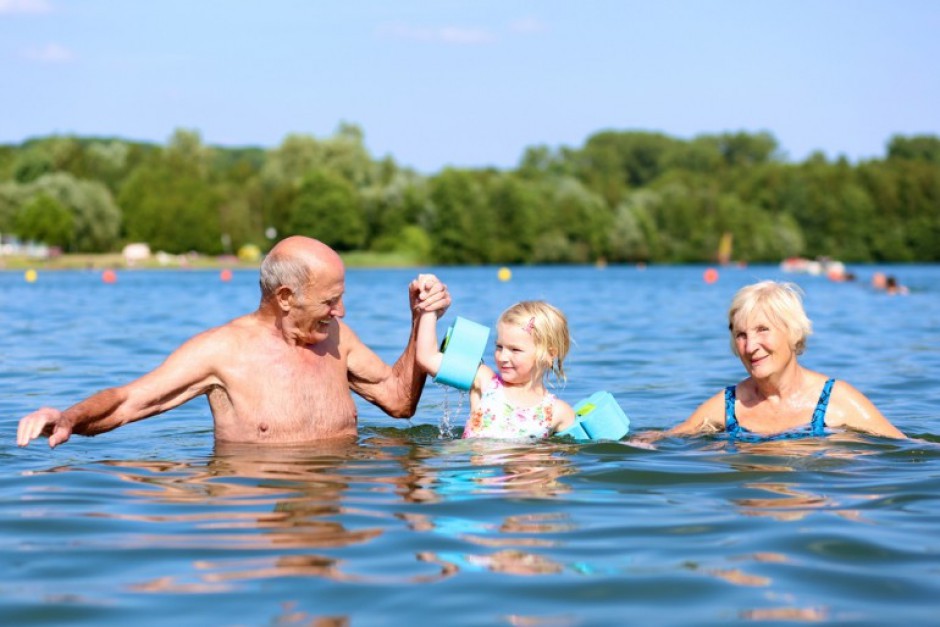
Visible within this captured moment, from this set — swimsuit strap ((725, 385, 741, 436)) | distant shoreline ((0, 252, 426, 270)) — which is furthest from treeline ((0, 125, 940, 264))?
swimsuit strap ((725, 385, 741, 436))

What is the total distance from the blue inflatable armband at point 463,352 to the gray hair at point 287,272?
1010mm

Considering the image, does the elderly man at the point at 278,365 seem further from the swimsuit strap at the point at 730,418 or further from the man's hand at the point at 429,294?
the swimsuit strap at the point at 730,418

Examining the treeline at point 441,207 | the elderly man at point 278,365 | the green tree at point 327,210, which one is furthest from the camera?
the treeline at point 441,207

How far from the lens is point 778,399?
285 inches

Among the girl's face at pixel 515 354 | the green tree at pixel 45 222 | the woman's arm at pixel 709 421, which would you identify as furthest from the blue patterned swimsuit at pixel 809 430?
the green tree at pixel 45 222

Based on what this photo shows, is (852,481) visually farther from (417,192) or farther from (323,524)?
(417,192)

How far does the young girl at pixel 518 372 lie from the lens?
6906 millimetres

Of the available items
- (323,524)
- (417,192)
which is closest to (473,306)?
(323,524)

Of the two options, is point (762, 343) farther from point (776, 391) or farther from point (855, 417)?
point (855, 417)

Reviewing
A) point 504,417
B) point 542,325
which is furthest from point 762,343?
point 504,417

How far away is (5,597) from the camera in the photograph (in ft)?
13.0

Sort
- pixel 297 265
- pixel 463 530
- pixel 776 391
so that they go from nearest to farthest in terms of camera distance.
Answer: pixel 463 530
pixel 297 265
pixel 776 391

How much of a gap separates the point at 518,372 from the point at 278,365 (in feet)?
4.70

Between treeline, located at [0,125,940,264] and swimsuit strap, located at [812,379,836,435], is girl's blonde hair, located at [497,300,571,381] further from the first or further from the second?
treeline, located at [0,125,940,264]
